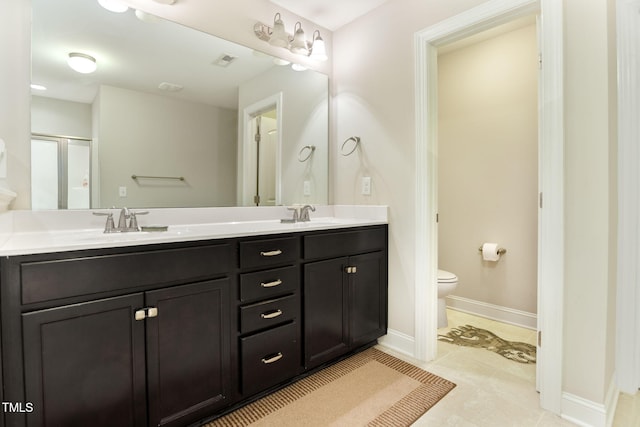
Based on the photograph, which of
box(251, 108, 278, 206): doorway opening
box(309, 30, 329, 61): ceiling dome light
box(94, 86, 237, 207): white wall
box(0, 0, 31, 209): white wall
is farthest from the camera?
box(309, 30, 329, 61): ceiling dome light

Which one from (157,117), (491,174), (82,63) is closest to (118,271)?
(157,117)

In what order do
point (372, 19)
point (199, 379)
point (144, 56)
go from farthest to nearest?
point (372, 19) → point (144, 56) → point (199, 379)

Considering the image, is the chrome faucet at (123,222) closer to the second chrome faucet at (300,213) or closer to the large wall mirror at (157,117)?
the large wall mirror at (157,117)

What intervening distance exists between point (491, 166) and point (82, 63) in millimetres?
2978

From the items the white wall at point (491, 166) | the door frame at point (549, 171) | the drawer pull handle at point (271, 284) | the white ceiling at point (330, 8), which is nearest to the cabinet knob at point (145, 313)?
the drawer pull handle at point (271, 284)

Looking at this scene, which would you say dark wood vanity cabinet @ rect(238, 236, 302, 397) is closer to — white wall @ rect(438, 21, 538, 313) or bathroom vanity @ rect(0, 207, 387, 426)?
bathroom vanity @ rect(0, 207, 387, 426)

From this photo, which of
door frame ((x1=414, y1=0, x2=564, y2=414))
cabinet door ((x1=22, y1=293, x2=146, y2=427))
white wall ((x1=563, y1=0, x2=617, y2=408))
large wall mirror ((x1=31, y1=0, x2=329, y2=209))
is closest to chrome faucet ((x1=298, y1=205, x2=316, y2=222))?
large wall mirror ((x1=31, y1=0, x2=329, y2=209))

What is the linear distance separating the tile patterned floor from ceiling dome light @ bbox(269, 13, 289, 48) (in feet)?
7.47

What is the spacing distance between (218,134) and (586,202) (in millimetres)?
2011

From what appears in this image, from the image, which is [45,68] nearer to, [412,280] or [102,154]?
[102,154]

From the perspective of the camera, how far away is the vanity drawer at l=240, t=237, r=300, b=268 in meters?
1.49

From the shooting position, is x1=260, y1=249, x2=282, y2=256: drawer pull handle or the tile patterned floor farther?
x1=260, y1=249, x2=282, y2=256: drawer pull handle

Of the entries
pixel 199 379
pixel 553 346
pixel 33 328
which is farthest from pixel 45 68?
pixel 553 346

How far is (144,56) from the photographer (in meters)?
1.75
